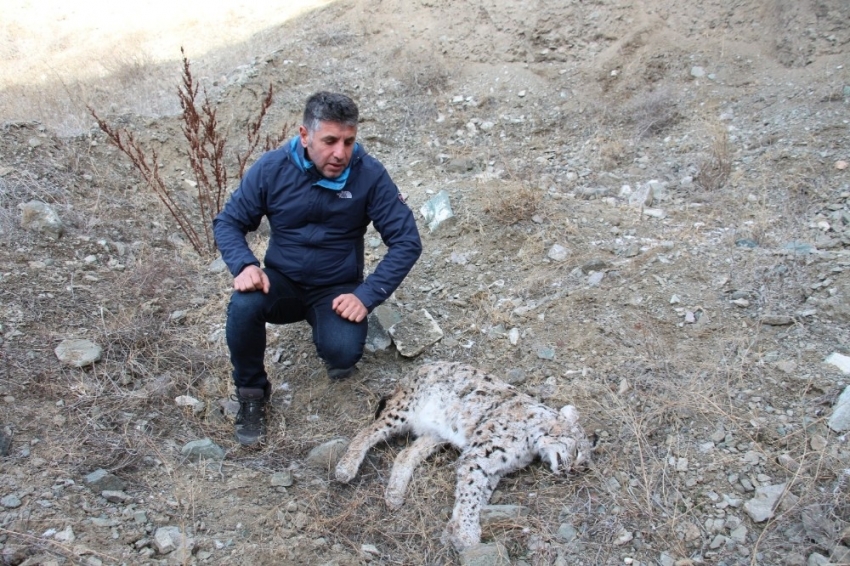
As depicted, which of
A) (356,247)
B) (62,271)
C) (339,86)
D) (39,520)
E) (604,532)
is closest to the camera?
(39,520)


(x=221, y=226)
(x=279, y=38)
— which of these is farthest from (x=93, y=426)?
(x=279, y=38)

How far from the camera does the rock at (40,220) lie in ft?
18.2

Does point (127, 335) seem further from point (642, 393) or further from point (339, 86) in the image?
point (339, 86)

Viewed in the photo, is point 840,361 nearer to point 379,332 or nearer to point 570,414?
point 570,414

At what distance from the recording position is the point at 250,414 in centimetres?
404

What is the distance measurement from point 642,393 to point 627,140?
4.05 meters

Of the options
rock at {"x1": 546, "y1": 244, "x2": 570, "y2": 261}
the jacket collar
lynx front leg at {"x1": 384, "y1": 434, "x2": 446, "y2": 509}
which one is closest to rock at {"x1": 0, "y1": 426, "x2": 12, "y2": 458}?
lynx front leg at {"x1": 384, "y1": 434, "x2": 446, "y2": 509}

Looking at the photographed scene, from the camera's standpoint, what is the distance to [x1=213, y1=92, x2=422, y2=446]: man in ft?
12.6

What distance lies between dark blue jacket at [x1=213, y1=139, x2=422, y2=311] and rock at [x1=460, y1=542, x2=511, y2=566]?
1510mm

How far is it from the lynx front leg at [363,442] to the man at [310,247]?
0.47 m

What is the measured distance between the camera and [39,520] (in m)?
2.96

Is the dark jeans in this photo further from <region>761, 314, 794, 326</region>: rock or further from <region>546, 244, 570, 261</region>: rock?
<region>761, 314, 794, 326</region>: rock

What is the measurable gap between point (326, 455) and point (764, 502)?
7.68ft

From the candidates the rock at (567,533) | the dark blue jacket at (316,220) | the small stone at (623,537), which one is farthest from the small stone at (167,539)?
the small stone at (623,537)
